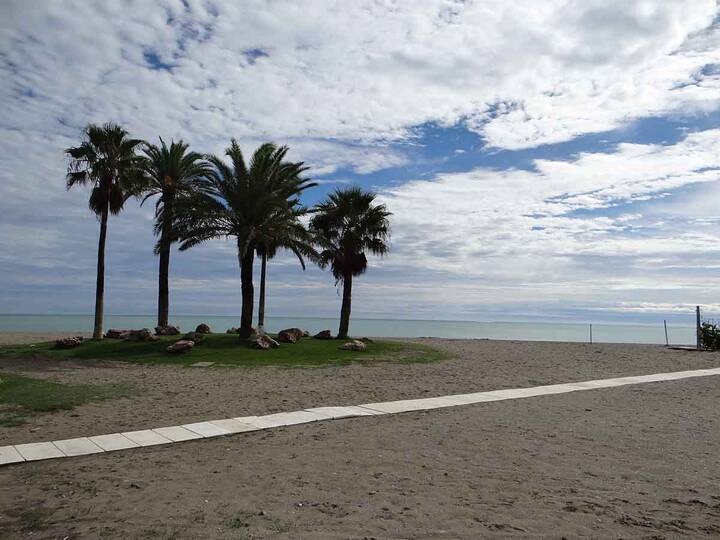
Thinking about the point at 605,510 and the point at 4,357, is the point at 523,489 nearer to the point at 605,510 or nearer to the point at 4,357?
the point at 605,510

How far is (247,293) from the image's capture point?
26812 millimetres

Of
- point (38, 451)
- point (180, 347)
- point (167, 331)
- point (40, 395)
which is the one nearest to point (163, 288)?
point (167, 331)

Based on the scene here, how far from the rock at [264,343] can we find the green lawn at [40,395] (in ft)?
30.5

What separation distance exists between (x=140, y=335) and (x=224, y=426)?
18.4 m

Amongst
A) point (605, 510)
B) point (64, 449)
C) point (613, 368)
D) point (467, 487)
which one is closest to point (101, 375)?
point (64, 449)

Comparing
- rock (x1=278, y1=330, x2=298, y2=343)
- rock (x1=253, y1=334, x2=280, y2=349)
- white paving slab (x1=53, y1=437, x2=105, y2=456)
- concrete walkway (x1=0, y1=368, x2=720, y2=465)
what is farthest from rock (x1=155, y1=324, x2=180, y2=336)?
white paving slab (x1=53, y1=437, x2=105, y2=456)

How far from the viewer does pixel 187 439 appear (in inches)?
343

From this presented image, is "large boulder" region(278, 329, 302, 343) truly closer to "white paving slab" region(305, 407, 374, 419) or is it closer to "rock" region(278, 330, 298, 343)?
"rock" region(278, 330, 298, 343)

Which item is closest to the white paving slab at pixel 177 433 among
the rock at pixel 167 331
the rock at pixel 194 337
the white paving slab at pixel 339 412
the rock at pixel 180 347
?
the white paving slab at pixel 339 412

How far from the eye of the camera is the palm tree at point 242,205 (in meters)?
25.5

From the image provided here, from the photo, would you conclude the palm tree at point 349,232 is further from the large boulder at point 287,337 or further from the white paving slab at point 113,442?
the white paving slab at point 113,442

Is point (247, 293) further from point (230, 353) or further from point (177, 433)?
point (177, 433)

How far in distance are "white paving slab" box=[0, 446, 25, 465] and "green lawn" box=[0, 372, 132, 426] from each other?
1.99 m

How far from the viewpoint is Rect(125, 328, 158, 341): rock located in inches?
1016
